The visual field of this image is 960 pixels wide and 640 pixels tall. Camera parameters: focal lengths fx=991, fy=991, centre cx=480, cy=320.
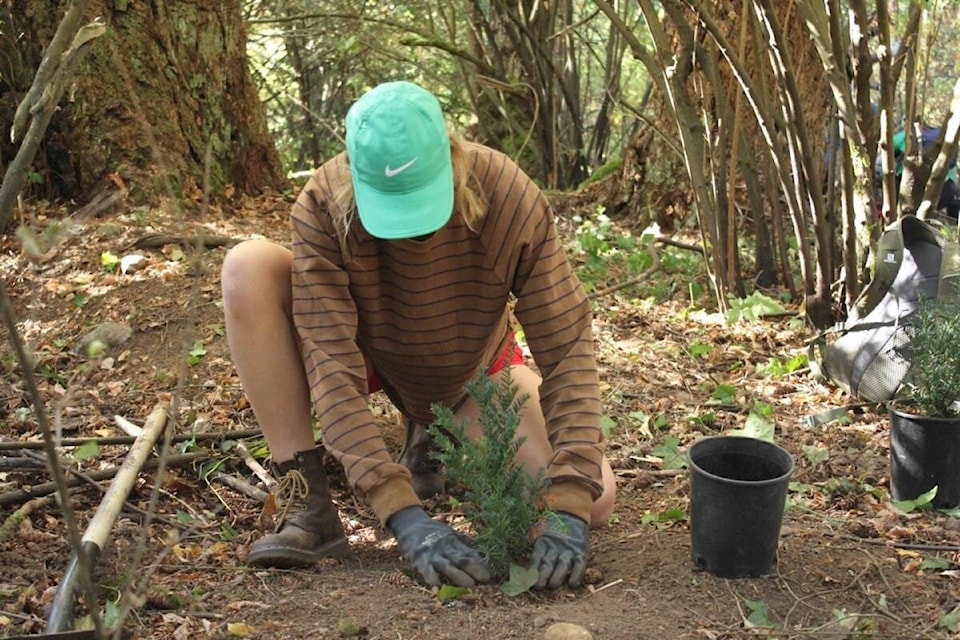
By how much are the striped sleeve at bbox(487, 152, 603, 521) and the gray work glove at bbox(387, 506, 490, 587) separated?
27 centimetres

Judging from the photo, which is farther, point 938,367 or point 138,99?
point 138,99

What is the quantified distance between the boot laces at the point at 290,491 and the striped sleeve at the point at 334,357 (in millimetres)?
180

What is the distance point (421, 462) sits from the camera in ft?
9.56

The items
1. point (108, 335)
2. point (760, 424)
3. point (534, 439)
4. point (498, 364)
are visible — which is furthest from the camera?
point (108, 335)

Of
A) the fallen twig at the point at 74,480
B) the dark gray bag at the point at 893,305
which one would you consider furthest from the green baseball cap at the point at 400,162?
the dark gray bag at the point at 893,305

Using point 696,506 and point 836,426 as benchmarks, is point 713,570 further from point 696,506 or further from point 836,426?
point 836,426

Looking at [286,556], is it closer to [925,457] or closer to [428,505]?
[428,505]

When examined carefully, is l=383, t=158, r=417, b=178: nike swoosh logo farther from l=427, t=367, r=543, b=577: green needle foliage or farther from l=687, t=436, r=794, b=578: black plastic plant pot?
l=687, t=436, r=794, b=578: black plastic plant pot

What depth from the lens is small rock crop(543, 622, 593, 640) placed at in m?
1.90

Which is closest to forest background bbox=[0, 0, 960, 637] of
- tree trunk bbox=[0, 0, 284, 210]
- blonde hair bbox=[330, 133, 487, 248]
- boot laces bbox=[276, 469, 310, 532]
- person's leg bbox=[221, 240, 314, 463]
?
tree trunk bbox=[0, 0, 284, 210]

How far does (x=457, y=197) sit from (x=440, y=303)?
34 cm

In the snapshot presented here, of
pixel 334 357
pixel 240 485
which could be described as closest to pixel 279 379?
pixel 334 357

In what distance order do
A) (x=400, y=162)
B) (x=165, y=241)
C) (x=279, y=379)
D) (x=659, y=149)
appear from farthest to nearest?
(x=659, y=149) < (x=165, y=241) < (x=279, y=379) < (x=400, y=162)

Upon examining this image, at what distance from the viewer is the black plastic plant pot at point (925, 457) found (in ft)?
8.18
